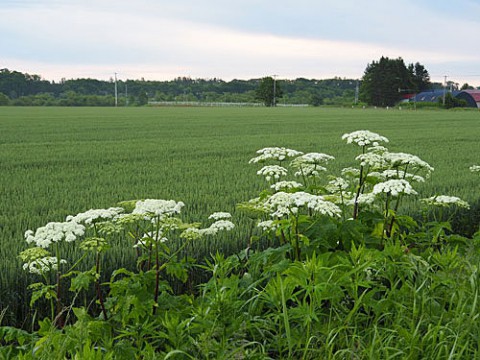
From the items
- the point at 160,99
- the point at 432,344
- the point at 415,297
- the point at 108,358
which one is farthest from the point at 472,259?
the point at 160,99

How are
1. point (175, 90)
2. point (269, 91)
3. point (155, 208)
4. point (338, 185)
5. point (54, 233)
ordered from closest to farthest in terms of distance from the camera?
point (54, 233)
point (155, 208)
point (338, 185)
point (269, 91)
point (175, 90)

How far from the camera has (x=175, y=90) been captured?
138500 mm

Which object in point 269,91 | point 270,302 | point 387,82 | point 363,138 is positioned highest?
point 387,82

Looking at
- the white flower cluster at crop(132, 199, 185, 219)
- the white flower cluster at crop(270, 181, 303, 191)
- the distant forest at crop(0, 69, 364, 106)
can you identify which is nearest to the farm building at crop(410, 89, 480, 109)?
the distant forest at crop(0, 69, 364, 106)

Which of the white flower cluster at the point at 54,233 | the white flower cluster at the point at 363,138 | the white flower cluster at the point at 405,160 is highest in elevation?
the white flower cluster at the point at 363,138

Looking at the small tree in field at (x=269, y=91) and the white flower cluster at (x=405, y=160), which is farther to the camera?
the small tree in field at (x=269, y=91)

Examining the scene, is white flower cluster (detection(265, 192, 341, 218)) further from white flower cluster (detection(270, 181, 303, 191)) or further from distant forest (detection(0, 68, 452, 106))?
distant forest (detection(0, 68, 452, 106))

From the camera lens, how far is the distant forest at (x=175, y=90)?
123750mm

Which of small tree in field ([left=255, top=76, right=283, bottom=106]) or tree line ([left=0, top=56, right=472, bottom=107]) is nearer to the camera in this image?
tree line ([left=0, top=56, right=472, bottom=107])

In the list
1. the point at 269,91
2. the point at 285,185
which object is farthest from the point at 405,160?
the point at 269,91

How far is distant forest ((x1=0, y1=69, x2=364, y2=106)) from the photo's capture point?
12375 cm

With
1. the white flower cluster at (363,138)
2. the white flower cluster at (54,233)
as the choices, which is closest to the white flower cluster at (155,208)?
the white flower cluster at (54,233)

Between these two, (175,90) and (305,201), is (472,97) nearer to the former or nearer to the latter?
(175,90)

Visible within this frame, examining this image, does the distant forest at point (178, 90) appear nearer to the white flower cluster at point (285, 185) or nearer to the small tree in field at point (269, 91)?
the small tree in field at point (269, 91)
